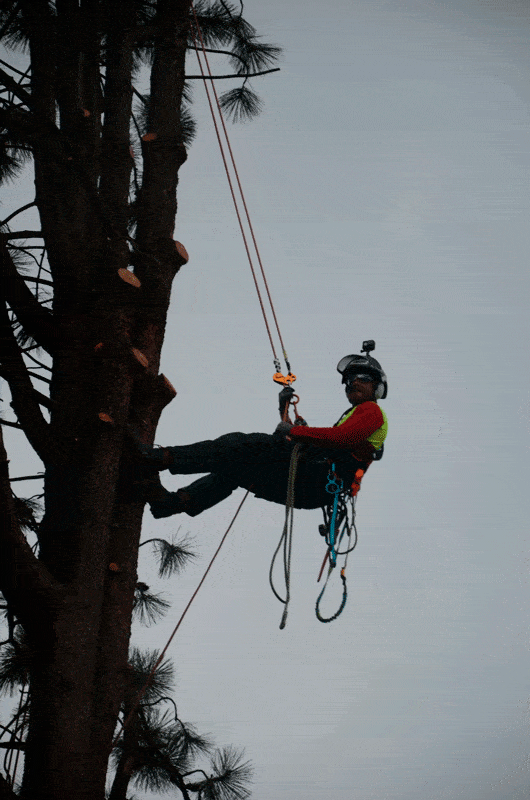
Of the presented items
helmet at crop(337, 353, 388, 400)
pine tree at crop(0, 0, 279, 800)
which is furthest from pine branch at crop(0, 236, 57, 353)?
helmet at crop(337, 353, 388, 400)

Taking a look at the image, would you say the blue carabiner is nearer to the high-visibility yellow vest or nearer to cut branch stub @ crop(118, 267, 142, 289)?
the high-visibility yellow vest

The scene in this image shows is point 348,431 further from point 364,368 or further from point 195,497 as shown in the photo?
point 195,497

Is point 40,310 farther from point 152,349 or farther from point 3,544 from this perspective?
point 3,544

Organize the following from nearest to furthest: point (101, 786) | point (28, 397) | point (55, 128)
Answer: point (101, 786) → point (28, 397) → point (55, 128)

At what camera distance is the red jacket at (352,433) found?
12.5ft

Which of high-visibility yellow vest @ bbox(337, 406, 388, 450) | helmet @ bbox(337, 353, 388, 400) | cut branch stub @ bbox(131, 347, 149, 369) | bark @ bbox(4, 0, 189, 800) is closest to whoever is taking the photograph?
bark @ bbox(4, 0, 189, 800)

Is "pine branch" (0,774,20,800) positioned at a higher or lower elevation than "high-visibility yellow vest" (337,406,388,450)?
lower

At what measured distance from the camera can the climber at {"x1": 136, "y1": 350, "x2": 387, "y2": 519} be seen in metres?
3.86

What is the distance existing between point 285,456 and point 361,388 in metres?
0.48

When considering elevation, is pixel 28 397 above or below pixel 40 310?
below

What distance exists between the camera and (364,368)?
4.11 m

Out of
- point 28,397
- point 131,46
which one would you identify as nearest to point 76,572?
point 28,397

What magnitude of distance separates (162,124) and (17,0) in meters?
0.84

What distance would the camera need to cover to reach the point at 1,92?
12.9ft
